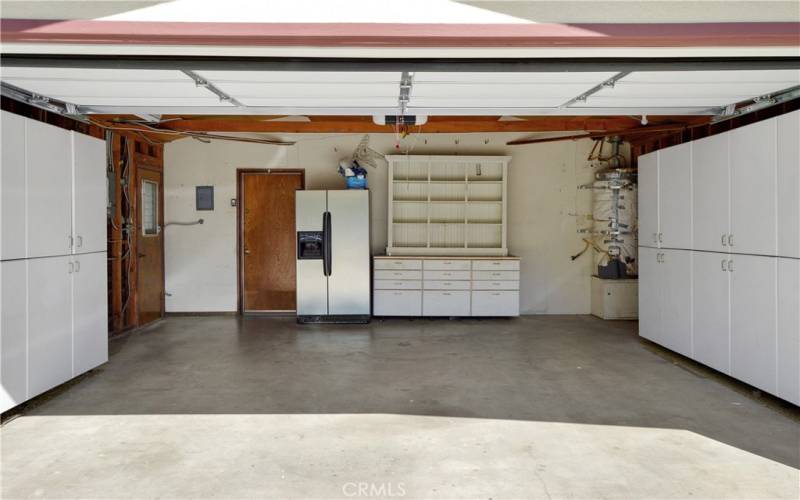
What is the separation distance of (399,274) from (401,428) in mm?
3693

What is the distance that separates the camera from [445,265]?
684 centimetres

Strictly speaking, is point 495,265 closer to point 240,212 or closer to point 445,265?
point 445,265

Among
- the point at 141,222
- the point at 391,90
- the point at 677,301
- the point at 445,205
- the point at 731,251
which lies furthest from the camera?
the point at 445,205

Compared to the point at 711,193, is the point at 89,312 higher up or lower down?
lower down

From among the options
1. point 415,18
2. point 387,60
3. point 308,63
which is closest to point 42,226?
point 308,63

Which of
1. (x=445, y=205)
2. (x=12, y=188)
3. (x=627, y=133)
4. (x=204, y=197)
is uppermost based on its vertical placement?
(x=627, y=133)

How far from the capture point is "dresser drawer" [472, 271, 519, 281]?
6852mm

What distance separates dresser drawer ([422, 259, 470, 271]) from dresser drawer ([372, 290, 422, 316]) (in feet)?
1.20

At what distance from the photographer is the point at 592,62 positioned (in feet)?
9.82

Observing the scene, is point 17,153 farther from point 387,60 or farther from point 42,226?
point 387,60

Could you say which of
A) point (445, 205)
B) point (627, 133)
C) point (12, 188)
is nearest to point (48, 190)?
point (12, 188)

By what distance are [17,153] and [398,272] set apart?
14.1 ft

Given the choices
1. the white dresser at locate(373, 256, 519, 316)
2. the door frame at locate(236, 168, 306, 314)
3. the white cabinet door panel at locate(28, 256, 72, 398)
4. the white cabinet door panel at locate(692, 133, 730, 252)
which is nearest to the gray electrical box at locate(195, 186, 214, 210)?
the door frame at locate(236, 168, 306, 314)

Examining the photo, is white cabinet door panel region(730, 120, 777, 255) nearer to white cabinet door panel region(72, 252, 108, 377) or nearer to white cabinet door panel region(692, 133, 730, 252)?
white cabinet door panel region(692, 133, 730, 252)
